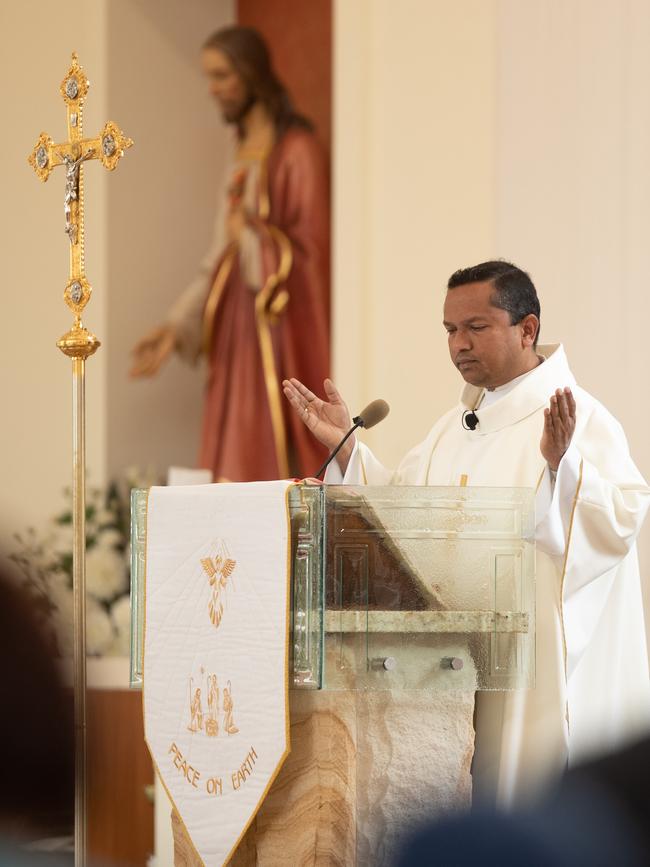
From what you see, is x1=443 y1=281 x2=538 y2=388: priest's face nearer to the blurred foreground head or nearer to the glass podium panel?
the glass podium panel

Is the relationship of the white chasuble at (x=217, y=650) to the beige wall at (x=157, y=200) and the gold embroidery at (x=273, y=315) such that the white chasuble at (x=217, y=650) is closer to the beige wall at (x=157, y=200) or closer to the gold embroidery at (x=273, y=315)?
the gold embroidery at (x=273, y=315)

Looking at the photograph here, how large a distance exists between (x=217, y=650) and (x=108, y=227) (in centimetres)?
458

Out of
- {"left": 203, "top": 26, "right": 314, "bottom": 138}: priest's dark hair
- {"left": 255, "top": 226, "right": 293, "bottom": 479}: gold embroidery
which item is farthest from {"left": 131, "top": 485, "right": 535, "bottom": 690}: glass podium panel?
{"left": 203, "top": 26, "right": 314, "bottom": 138}: priest's dark hair

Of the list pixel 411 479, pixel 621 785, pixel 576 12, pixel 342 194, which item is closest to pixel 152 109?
pixel 342 194

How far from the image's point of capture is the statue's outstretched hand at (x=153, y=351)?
7.33m

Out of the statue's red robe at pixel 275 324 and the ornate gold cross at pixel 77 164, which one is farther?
the statue's red robe at pixel 275 324

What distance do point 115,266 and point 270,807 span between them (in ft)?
15.5

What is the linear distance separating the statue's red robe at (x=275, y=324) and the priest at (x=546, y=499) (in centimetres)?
293

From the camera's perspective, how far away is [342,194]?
6770 mm

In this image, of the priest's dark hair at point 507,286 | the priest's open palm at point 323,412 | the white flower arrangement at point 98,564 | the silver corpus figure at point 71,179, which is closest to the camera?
the priest's open palm at point 323,412

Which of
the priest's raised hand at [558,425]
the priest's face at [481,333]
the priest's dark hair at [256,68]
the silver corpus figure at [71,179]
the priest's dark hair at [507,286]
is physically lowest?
the priest's raised hand at [558,425]

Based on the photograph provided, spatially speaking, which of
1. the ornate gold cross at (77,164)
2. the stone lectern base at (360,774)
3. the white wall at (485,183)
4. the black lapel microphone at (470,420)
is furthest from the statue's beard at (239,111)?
the stone lectern base at (360,774)

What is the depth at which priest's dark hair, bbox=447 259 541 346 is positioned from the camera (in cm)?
385

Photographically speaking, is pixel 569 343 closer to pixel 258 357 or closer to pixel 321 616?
pixel 258 357
